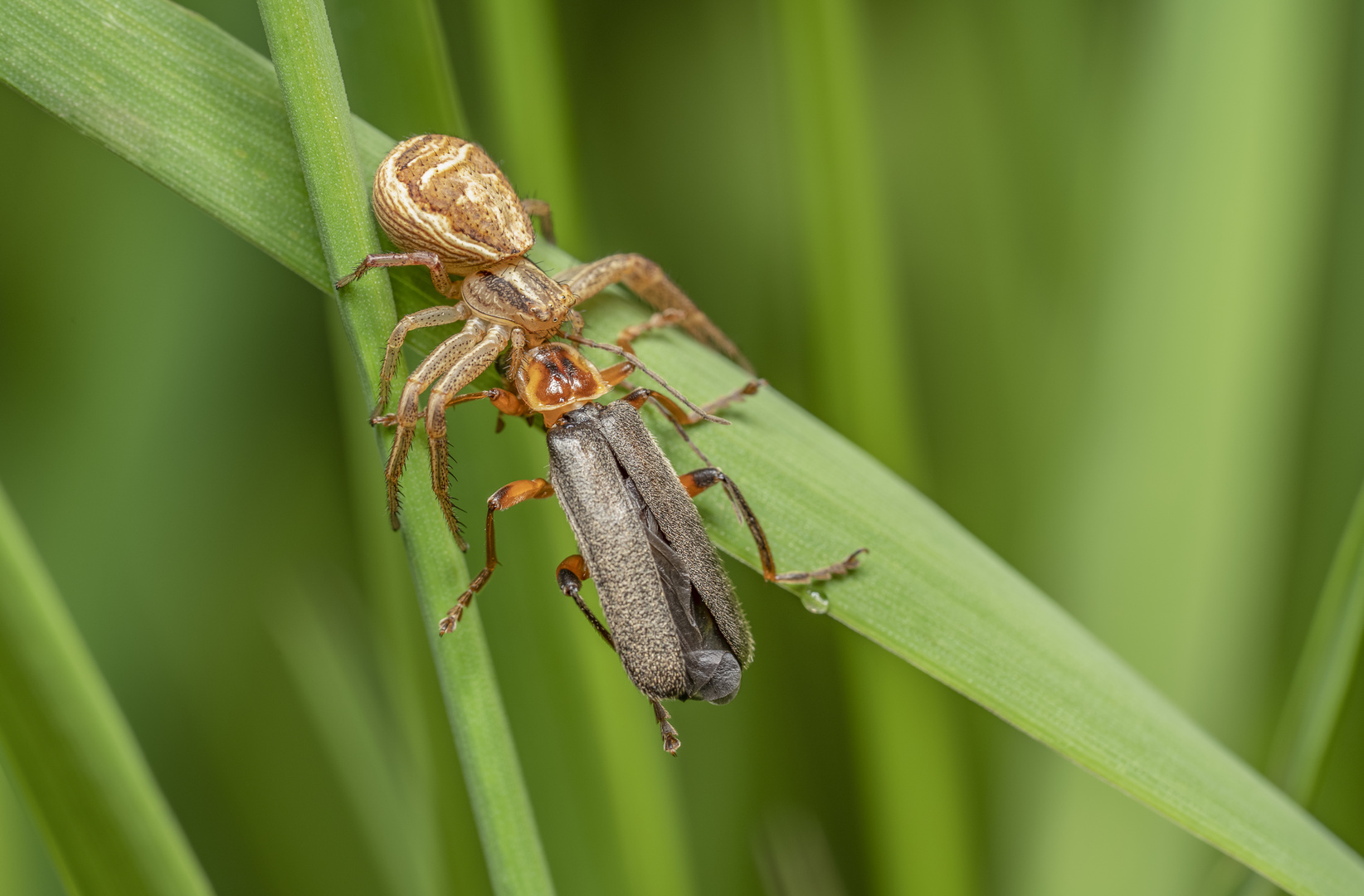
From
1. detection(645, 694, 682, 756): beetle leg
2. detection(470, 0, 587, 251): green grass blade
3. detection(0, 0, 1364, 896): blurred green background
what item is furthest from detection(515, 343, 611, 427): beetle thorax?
detection(645, 694, 682, 756): beetle leg

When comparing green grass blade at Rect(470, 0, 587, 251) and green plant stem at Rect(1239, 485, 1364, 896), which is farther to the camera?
green grass blade at Rect(470, 0, 587, 251)

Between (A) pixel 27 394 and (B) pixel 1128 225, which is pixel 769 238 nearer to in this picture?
(B) pixel 1128 225

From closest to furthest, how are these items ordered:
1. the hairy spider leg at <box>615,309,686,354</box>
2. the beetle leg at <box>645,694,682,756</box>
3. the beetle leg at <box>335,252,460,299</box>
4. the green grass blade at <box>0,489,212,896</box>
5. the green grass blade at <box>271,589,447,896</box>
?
the green grass blade at <box>0,489,212,896</box>
the beetle leg at <box>335,252,460,299</box>
the beetle leg at <box>645,694,682,756</box>
the hairy spider leg at <box>615,309,686,354</box>
the green grass blade at <box>271,589,447,896</box>

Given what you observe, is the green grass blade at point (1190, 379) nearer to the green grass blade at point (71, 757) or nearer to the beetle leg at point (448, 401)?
the beetle leg at point (448, 401)


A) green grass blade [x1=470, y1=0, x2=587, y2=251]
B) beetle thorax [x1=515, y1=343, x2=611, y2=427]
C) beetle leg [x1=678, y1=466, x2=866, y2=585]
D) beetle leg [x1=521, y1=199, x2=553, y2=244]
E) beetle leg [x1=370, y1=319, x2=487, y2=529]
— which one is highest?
green grass blade [x1=470, y1=0, x2=587, y2=251]

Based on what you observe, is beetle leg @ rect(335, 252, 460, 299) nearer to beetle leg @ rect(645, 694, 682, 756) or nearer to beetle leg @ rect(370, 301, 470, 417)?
beetle leg @ rect(370, 301, 470, 417)

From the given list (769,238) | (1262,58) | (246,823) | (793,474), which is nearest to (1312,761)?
(793,474)

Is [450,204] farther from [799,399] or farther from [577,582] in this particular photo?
[799,399]

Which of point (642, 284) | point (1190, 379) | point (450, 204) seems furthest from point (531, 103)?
point (1190, 379)
